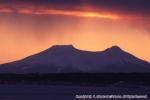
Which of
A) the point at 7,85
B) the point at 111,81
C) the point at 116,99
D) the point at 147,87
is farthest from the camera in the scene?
the point at 7,85

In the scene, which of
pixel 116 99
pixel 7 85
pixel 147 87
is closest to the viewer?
pixel 116 99

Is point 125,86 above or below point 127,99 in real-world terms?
above

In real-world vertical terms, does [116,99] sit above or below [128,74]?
below

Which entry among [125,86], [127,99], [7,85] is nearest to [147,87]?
[125,86]

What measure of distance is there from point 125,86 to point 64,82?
14171mm

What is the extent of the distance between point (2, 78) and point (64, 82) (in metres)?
8.28

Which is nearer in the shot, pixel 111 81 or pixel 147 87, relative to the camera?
pixel 147 87

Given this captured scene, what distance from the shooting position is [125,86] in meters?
122

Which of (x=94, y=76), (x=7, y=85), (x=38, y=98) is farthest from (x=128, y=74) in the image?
(x=38, y=98)

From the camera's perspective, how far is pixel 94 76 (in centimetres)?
13188

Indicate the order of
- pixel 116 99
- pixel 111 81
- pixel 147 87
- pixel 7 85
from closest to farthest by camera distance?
pixel 116 99 < pixel 147 87 < pixel 111 81 < pixel 7 85

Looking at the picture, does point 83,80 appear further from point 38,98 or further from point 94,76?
point 38,98

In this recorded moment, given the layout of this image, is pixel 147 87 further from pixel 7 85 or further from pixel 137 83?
pixel 7 85

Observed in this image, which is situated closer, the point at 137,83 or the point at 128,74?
the point at 137,83
